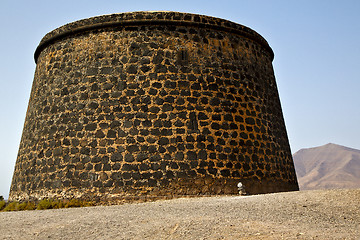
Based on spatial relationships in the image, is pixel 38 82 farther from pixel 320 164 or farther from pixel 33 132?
pixel 320 164

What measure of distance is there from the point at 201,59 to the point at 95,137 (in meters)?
3.55

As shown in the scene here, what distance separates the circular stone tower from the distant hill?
67.1m

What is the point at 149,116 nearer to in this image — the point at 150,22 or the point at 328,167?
the point at 150,22

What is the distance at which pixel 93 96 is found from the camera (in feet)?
32.6

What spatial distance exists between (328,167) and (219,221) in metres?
98.2

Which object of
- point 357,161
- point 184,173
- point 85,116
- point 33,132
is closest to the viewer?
point 184,173

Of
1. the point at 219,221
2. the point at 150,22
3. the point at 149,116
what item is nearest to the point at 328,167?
the point at 150,22

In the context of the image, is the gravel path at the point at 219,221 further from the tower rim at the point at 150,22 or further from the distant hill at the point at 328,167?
the distant hill at the point at 328,167

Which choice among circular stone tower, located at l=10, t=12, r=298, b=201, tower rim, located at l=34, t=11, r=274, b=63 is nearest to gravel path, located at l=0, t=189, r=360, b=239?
circular stone tower, located at l=10, t=12, r=298, b=201

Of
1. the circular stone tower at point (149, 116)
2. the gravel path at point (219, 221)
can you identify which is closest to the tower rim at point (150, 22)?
the circular stone tower at point (149, 116)

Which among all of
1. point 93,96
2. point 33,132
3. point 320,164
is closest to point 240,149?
point 93,96

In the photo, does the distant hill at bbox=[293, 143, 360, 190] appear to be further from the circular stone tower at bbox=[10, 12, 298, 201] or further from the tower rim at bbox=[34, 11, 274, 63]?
the tower rim at bbox=[34, 11, 274, 63]

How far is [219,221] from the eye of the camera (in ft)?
17.0

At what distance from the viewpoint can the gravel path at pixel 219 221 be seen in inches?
182
